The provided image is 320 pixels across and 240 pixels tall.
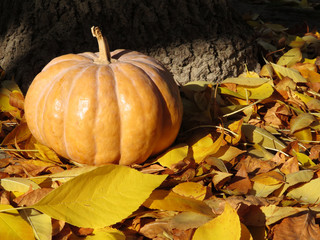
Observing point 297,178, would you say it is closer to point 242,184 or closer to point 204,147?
point 242,184

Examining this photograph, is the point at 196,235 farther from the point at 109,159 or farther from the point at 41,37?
the point at 41,37

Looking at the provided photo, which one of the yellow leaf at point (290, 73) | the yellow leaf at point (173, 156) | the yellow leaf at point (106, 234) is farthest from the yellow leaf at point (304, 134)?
the yellow leaf at point (106, 234)

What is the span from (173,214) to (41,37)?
1479 mm

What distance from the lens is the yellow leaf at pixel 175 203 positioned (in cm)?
152

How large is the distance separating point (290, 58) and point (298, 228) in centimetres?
168

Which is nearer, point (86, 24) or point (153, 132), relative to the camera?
A: point (153, 132)

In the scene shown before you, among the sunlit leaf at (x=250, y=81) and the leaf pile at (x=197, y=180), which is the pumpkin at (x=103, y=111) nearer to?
the leaf pile at (x=197, y=180)

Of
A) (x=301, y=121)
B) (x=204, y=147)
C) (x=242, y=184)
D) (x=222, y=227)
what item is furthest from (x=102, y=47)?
(x=301, y=121)

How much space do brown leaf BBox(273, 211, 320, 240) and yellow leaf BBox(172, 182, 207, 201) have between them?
0.31m

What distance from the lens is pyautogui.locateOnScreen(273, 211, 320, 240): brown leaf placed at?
1449 mm

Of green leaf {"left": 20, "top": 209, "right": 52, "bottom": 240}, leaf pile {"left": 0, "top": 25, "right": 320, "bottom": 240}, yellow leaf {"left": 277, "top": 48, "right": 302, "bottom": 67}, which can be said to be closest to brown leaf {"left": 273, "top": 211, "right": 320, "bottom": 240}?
leaf pile {"left": 0, "top": 25, "right": 320, "bottom": 240}

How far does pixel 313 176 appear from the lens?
1.82 m

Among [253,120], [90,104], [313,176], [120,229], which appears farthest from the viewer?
[253,120]

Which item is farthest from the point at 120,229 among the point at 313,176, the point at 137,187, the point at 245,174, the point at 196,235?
the point at 313,176
